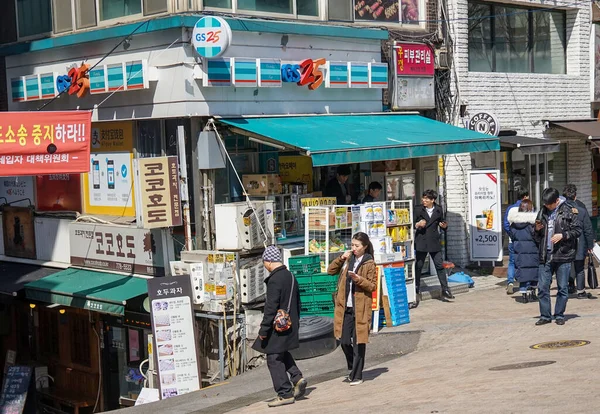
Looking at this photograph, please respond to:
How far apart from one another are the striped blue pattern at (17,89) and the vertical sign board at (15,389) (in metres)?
5.03

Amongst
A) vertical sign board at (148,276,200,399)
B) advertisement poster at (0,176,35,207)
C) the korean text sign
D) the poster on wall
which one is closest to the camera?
vertical sign board at (148,276,200,399)

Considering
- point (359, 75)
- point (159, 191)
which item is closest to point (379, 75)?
point (359, 75)

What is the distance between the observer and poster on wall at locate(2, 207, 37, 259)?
19.0 metres

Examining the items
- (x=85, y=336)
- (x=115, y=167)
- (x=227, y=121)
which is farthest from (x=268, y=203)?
(x=85, y=336)

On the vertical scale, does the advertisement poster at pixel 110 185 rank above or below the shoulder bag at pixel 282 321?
above

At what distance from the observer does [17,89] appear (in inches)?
718

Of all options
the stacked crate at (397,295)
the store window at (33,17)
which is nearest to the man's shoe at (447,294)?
the stacked crate at (397,295)

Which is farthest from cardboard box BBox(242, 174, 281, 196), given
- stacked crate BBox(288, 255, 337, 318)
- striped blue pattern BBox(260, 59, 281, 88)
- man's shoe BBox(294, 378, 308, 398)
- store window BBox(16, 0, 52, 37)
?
store window BBox(16, 0, 52, 37)

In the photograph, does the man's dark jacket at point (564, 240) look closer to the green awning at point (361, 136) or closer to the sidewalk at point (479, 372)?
the sidewalk at point (479, 372)

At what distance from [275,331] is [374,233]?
5.11 meters

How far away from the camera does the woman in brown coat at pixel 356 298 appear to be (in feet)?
36.4

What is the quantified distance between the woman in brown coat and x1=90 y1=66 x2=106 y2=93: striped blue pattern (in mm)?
6486

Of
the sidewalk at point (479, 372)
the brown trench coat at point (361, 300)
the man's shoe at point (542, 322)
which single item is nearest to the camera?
the sidewalk at point (479, 372)

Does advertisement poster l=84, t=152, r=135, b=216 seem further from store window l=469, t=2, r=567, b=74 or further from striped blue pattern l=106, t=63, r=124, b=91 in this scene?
store window l=469, t=2, r=567, b=74
